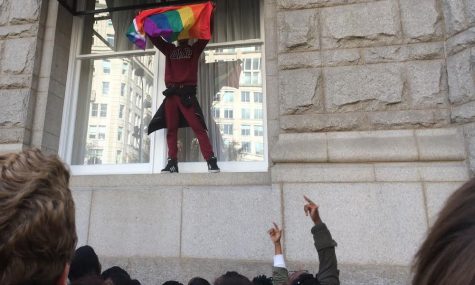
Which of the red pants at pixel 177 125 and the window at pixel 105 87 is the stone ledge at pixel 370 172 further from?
the window at pixel 105 87

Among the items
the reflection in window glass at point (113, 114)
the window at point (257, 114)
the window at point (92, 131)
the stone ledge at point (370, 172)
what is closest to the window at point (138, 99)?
the reflection in window glass at point (113, 114)

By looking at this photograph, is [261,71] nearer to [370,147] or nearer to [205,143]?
[205,143]

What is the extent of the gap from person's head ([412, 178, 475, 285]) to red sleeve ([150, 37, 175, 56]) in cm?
541

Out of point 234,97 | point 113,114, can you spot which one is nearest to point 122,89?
point 113,114

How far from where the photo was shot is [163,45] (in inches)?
234

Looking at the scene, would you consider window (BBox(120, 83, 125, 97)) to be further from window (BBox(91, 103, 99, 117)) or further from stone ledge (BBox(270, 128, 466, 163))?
stone ledge (BBox(270, 128, 466, 163))

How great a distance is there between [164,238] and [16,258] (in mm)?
3872

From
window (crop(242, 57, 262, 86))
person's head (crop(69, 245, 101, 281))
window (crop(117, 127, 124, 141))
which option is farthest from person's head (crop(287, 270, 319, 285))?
window (crop(117, 127, 124, 141))

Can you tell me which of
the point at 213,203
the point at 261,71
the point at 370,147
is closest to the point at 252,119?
the point at 261,71

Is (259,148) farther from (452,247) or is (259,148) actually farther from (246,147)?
(452,247)

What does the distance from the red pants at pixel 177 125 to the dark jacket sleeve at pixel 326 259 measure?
2841 millimetres

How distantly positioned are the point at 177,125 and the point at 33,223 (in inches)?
180

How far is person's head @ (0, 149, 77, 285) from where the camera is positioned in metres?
1.25

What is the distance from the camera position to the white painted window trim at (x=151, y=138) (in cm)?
589
